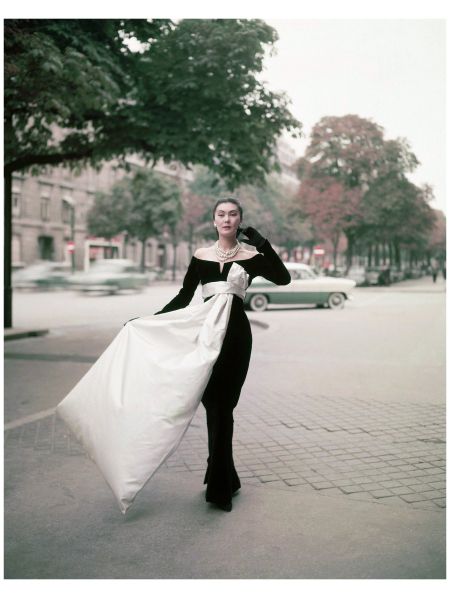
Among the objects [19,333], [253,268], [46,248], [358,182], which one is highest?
[358,182]

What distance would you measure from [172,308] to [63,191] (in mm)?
46231

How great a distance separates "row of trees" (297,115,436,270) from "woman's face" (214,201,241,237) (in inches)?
1344

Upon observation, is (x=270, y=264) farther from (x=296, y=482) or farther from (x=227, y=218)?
A: (x=296, y=482)

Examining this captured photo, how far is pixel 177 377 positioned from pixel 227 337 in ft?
1.42

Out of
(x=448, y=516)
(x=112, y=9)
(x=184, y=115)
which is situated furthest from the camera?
(x=184, y=115)

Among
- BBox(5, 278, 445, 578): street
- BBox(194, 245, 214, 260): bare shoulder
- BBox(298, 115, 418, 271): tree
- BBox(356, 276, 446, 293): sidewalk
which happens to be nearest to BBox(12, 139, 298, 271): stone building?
BBox(298, 115, 418, 271): tree

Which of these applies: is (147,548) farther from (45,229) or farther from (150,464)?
(45,229)

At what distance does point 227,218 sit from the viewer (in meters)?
3.87

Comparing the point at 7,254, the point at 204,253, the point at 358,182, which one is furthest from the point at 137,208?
the point at 204,253

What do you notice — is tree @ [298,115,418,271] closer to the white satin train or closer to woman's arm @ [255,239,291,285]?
woman's arm @ [255,239,291,285]

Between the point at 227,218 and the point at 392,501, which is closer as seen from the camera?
the point at 227,218

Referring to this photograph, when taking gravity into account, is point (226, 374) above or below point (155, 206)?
below

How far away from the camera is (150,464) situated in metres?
3.59

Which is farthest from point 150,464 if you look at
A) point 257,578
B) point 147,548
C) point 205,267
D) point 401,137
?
point 401,137
